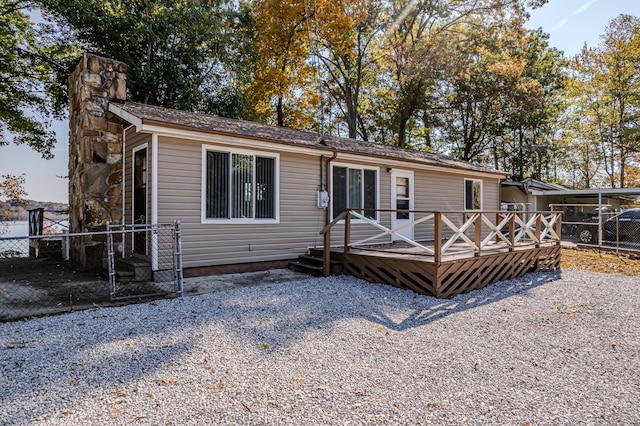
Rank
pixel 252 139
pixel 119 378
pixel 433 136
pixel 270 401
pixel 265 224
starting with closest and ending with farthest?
pixel 270 401 → pixel 119 378 → pixel 252 139 → pixel 265 224 → pixel 433 136

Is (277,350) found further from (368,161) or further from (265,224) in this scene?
(368,161)

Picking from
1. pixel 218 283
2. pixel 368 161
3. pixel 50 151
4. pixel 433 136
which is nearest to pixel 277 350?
pixel 218 283

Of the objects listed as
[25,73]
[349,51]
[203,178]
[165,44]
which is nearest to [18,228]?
[25,73]

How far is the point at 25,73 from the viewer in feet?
44.9

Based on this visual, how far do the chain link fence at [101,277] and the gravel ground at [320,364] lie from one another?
1.42 ft

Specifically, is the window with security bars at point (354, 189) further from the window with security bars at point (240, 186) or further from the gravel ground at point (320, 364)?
the gravel ground at point (320, 364)

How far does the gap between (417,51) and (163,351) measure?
62.3 feet

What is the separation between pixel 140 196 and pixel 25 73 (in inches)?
450

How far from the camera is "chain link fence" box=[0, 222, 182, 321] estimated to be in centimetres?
463

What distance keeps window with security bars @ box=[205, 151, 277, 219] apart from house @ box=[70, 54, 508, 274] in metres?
0.02

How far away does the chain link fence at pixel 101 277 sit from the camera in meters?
4.63

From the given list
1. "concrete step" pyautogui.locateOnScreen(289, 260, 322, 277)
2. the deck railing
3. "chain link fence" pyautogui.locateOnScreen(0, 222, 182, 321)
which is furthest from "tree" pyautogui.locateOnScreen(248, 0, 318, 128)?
"chain link fence" pyautogui.locateOnScreen(0, 222, 182, 321)

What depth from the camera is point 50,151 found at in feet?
49.0

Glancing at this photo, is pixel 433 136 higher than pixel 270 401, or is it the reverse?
pixel 433 136
